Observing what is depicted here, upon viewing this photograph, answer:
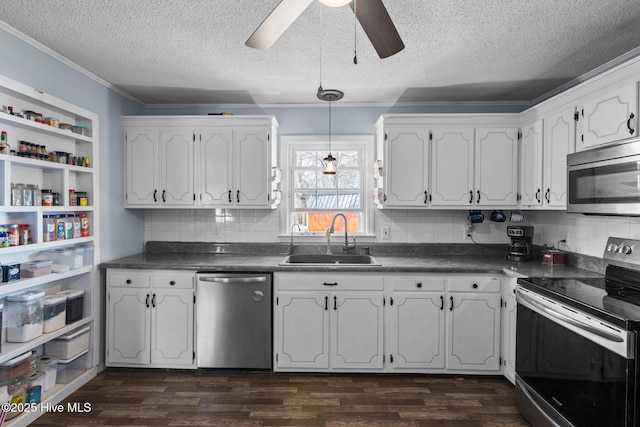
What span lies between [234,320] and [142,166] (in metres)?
1.61

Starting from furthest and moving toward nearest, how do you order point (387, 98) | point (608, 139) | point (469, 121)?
point (387, 98) < point (469, 121) < point (608, 139)

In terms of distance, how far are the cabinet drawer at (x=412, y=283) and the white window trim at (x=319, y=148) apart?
2.48 feet

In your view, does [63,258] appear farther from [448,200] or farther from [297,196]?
[448,200]

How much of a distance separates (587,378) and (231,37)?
2.65 m

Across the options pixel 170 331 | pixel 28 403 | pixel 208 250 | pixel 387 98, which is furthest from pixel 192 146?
pixel 28 403

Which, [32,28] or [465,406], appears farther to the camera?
[465,406]

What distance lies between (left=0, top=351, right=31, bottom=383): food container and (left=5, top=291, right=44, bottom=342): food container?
0.11m

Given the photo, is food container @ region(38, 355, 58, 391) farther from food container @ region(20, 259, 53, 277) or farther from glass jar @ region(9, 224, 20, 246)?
glass jar @ region(9, 224, 20, 246)

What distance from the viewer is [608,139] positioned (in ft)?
6.93

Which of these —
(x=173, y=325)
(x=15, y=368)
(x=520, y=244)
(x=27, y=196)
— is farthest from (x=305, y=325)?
(x=27, y=196)

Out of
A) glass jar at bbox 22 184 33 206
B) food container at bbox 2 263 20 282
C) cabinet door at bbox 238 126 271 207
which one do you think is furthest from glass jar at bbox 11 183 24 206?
cabinet door at bbox 238 126 271 207

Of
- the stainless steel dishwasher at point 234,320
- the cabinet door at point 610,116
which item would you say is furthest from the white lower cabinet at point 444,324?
the cabinet door at point 610,116

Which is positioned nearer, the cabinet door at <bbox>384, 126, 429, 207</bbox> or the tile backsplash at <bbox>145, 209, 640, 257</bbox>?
the cabinet door at <bbox>384, 126, 429, 207</bbox>

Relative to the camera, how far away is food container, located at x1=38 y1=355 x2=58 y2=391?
237 cm
